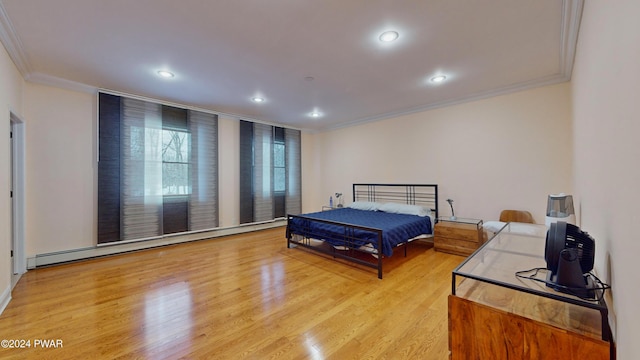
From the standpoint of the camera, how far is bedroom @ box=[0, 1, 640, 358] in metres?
1.03

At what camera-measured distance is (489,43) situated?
2598 millimetres

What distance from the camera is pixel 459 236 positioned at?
3881mm

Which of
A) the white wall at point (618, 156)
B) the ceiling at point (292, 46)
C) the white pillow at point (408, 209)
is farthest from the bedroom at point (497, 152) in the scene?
the white pillow at point (408, 209)

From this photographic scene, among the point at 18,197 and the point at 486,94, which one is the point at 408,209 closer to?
the point at 486,94

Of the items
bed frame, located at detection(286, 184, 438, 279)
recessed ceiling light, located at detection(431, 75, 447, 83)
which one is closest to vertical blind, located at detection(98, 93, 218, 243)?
bed frame, located at detection(286, 184, 438, 279)

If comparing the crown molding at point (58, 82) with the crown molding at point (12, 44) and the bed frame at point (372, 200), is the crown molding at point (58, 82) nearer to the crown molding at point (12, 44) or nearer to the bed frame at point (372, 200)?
the crown molding at point (12, 44)

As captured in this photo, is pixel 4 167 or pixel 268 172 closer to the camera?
pixel 4 167

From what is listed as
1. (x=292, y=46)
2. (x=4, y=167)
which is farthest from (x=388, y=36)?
(x=4, y=167)

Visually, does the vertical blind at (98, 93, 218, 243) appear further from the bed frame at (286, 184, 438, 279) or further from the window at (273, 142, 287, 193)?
the bed frame at (286, 184, 438, 279)

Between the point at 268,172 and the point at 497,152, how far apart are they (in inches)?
181

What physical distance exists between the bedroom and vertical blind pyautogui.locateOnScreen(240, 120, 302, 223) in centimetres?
26

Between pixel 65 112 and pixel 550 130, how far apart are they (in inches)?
277

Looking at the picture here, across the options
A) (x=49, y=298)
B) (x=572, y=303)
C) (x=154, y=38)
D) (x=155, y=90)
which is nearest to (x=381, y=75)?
(x=154, y=38)

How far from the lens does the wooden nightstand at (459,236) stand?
3781 millimetres
